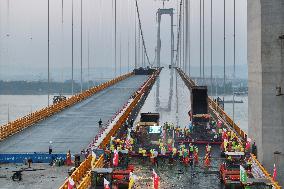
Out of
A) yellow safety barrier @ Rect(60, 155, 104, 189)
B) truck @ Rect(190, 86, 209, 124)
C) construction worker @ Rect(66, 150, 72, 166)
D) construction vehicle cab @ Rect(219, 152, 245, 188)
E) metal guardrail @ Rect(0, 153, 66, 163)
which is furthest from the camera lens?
truck @ Rect(190, 86, 209, 124)

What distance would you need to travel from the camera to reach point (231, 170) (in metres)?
26.4

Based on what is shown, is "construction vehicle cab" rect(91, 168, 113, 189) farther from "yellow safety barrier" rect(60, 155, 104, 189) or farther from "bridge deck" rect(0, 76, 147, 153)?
"bridge deck" rect(0, 76, 147, 153)

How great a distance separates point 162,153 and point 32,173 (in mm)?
8985

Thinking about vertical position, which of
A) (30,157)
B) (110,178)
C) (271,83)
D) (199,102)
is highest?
(271,83)

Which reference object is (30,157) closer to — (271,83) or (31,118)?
(271,83)

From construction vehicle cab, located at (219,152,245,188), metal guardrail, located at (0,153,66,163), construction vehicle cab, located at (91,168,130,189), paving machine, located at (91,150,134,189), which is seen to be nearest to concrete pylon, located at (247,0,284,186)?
construction vehicle cab, located at (219,152,245,188)

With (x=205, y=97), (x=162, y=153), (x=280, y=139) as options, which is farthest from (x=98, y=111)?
(x=280, y=139)

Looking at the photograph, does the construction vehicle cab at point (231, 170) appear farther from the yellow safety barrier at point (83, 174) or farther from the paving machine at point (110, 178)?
the yellow safety barrier at point (83, 174)

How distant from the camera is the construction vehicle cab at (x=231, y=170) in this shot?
2369 centimetres

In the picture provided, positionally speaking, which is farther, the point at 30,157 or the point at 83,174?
the point at 30,157

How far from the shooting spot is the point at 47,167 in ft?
94.8

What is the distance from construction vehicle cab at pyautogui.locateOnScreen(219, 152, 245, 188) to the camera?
2369 cm

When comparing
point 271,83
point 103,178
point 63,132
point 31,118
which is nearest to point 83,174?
point 103,178

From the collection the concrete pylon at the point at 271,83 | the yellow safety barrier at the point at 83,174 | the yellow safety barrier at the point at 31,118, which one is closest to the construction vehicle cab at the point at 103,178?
the yellow safety barrier at the point at 83,174
